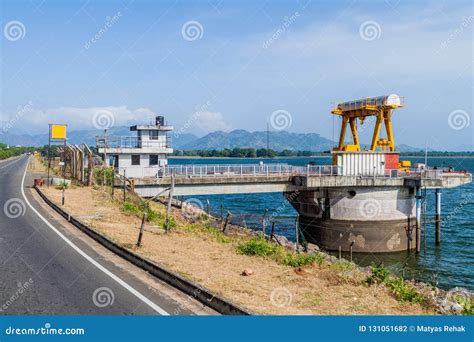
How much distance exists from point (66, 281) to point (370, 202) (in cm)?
2975

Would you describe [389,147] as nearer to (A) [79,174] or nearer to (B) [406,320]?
(A) [79,174]

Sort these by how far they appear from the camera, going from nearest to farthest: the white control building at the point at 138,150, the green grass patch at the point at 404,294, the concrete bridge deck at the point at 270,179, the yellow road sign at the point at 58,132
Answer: the green grass patch at the point at 404,294
the concrete bridge deck at the point at 270,179
the yellow road sign at the point at 58,132
the white control building at the point at 138,150

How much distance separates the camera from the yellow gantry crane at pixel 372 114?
4253 cm

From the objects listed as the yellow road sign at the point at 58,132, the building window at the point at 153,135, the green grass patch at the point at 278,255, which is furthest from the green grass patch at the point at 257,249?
the building window at the point at 153,135

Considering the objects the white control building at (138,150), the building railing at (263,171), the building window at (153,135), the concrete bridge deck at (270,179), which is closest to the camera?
the concrete bridge deck at (270,179)

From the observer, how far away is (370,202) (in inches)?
1521

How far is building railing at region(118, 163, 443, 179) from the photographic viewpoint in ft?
133

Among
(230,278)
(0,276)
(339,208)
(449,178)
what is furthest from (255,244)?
(449,178)

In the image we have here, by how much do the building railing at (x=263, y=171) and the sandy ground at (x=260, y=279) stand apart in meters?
19.9

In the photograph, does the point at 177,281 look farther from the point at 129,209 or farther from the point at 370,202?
the point at 370,202

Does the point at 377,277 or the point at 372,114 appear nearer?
the point at 377,277

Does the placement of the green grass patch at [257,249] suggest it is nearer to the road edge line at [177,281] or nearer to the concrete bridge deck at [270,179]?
the road edge line at [177,281]

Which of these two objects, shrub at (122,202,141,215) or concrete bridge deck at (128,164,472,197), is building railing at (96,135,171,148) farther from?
shrub at (122,202,141,215)

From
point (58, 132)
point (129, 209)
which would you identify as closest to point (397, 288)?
point (129, 209)
